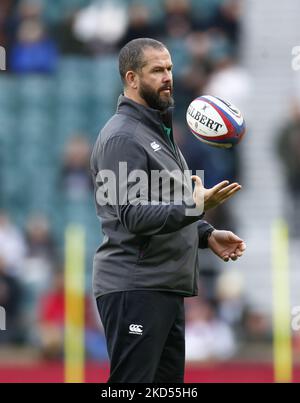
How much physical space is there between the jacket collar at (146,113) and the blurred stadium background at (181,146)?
4.26 metres

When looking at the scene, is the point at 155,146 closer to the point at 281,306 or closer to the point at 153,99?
the point at 153,99

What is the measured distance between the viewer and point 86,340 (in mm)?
9641

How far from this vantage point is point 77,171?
35.8 feet

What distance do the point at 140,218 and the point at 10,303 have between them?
18.4 feet

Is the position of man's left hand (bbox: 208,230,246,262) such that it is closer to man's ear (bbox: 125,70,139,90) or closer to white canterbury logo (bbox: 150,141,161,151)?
white canterbury logo (bbox: 150,141,161,151)

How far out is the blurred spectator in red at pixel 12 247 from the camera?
1039 cm

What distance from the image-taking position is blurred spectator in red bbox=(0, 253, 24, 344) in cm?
1007

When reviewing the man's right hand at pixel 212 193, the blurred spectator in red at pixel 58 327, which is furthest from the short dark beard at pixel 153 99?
the blurred spectator in red at pixel 58 327

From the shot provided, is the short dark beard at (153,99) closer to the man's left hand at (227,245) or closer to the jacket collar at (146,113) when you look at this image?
the jacket collar at (146,113)

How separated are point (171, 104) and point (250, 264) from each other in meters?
5.50

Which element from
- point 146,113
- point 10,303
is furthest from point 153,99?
point 10,303

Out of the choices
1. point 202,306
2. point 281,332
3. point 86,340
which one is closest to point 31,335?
point 86,340

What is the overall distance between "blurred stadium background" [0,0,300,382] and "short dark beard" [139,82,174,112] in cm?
430

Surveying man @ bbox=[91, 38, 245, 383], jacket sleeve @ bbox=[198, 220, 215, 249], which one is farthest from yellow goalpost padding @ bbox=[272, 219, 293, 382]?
man @ bbox=[91, 38, 245, 383]
